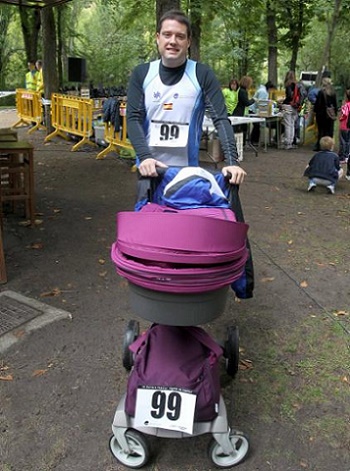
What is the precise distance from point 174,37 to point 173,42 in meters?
0.03

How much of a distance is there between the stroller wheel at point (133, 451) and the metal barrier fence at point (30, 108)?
12.9 metres

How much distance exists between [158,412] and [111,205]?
5.18m

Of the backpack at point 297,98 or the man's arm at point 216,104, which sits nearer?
the man's arm at point 216,104

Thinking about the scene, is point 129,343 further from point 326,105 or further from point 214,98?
point 326,105

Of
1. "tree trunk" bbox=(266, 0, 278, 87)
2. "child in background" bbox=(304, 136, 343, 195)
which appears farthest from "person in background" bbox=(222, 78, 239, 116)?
"tree trunk" bbox=(266, 0, 278, 87)

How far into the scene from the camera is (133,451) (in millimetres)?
2574

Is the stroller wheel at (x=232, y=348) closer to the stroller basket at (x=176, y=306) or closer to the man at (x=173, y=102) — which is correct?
the stroller basket at (x=176, y=306)

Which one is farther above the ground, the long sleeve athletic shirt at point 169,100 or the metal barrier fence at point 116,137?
the long sleeve athletic shirt at point 169,100

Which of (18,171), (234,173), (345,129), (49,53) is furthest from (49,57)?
(234,173)

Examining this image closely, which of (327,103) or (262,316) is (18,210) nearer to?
(262,316)

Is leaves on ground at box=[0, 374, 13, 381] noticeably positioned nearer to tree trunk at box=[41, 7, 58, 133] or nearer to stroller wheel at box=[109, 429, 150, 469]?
stroller wheel at box=[109, 429, 150, 469]

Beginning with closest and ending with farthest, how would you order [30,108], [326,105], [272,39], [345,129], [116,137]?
[116,137], [345,129], [326,105], [30,108], [272,39]

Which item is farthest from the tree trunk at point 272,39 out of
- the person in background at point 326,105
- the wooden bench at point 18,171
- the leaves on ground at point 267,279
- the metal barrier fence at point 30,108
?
the leaves on ground at point 267,279

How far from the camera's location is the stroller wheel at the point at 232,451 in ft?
8.41
